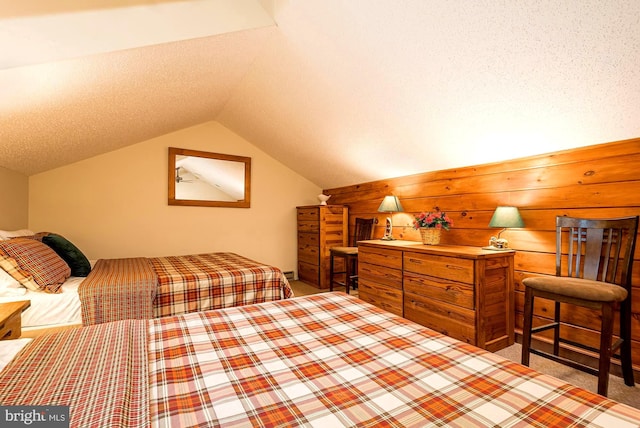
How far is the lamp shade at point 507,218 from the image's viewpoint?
231cm

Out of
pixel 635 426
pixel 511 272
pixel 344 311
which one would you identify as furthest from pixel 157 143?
pixel 635 426

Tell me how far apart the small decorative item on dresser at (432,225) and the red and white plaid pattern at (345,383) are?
176 centimetres

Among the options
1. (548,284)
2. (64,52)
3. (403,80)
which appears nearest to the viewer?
(64,52)

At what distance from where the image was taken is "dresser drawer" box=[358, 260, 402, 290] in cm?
282

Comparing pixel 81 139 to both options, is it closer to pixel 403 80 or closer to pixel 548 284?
pixel 403 80

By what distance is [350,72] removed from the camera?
233cm

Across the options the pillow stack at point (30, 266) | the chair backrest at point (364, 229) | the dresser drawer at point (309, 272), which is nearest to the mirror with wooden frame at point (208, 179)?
the dresser drawer at point (309, 272)

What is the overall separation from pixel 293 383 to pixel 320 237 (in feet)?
11.0

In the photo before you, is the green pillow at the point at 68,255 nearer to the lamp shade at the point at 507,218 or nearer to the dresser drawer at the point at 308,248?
Result: the dresser drawer at the point at 308,248

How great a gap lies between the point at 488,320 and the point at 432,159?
1.55 meters

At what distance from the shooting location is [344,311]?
58.8 inches

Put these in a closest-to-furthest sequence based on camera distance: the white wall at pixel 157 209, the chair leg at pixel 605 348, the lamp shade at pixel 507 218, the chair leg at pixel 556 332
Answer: the chair leg at pixel 605 348 < the chair leg at pixel 556 332 < the lamp shade at pixel 507 218 < the white wall at pixel 157 209

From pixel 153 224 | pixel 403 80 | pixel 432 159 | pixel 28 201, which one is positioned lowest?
pixel 153 224

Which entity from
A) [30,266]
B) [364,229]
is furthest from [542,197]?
[30,266]
